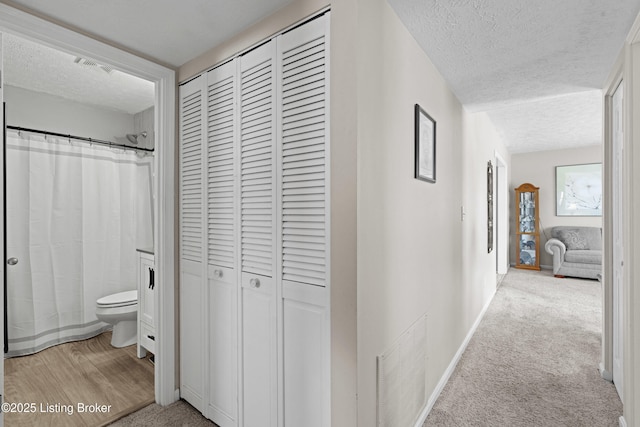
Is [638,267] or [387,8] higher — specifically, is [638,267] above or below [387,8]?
below

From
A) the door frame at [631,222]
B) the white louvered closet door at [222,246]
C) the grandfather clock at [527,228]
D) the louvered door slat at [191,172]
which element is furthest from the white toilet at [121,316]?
the grandfather clock at [527,228]

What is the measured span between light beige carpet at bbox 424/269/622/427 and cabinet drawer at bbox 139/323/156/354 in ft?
7.06

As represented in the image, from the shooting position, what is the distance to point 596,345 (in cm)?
303

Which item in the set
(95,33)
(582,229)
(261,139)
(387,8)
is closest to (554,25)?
(387,8)

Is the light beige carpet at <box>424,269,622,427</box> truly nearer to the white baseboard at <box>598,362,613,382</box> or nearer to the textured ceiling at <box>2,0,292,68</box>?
the white baseboard at <box>598,362,613,382</box>

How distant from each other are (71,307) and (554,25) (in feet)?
14.4

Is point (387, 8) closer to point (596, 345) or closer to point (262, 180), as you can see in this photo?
point (262, 180)

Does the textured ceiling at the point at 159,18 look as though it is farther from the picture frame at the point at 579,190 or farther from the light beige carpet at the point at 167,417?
the picture frame at the point at 579,190

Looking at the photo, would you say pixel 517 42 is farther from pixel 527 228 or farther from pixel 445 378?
pixel 527 228

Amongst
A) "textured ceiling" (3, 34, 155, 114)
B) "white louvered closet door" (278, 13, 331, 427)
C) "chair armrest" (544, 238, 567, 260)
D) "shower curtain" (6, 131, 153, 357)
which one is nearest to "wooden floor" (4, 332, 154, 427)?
"shower curtain" (6, 131, 153, 357)

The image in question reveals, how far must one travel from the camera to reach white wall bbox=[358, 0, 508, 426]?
1.37 meters

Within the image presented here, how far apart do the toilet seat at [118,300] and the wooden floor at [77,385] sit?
0.42 metres

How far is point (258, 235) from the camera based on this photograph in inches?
66.8

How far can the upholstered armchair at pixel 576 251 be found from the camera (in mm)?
5527
